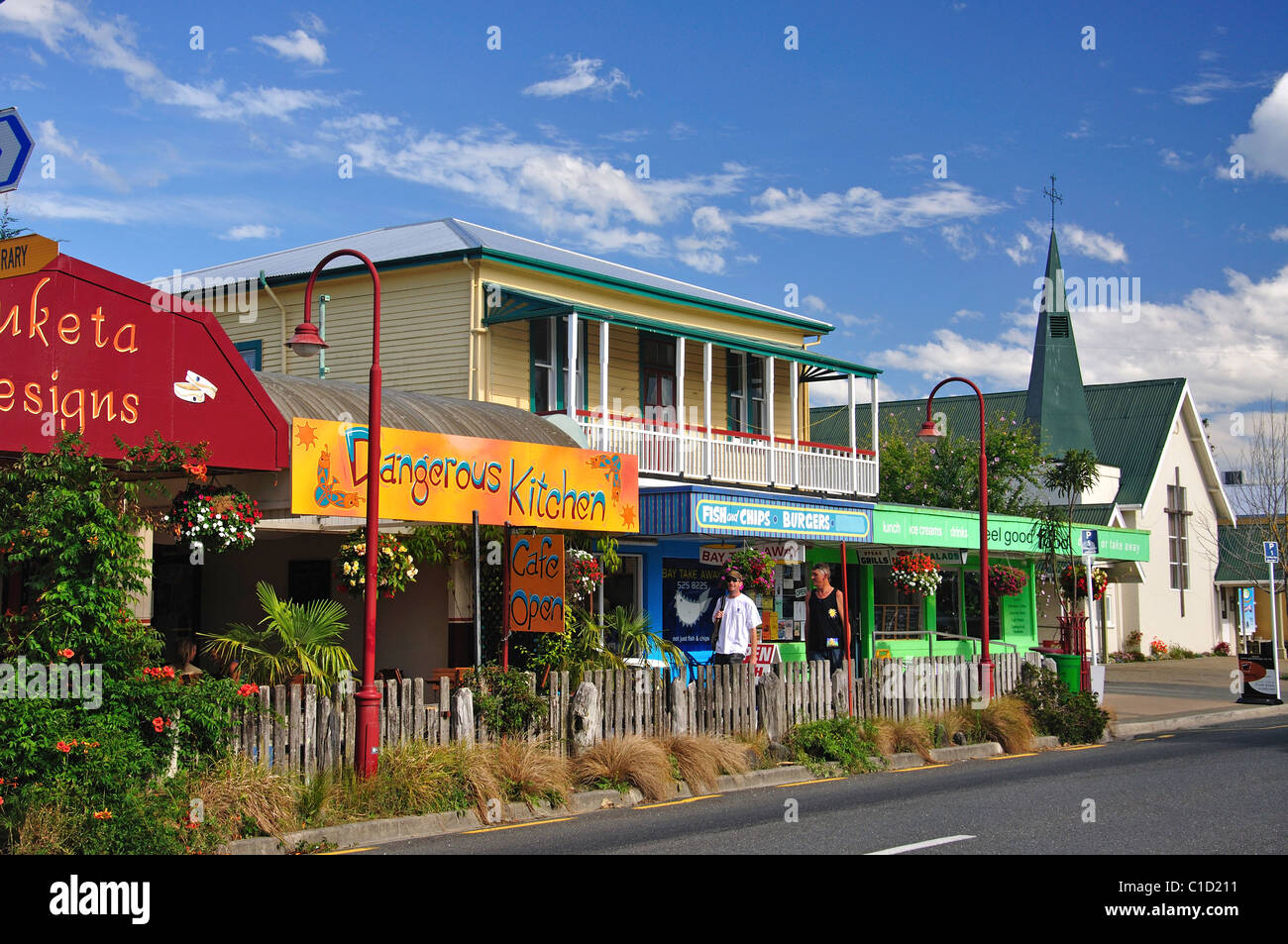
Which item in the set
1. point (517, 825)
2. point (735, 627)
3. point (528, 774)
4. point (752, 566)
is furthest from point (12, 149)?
point (752, 566)

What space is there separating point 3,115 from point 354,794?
214 inches

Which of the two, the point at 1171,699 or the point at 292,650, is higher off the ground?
the point at 292,650

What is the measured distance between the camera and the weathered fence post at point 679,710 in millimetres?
13289

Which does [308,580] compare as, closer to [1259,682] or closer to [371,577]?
[371,577]

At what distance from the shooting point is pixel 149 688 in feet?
29.5

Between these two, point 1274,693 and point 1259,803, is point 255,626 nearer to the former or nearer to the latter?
point 1259,803

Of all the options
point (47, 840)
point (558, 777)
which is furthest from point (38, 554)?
point (558, 777)

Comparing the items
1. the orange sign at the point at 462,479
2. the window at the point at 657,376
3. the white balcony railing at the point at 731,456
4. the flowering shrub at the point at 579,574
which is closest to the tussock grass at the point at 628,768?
the orange sign at the point at 462,479

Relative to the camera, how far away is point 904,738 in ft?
49.1

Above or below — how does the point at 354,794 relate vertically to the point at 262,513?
below

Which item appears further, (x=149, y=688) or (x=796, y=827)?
(x=796, y=827)

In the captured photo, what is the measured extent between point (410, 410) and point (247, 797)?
7.67 metres

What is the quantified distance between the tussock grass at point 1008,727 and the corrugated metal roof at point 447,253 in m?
10.0

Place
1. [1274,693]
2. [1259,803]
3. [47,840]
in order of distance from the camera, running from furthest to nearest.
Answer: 1. [1274,693]
2. [1259,803]
3. [47,840]
